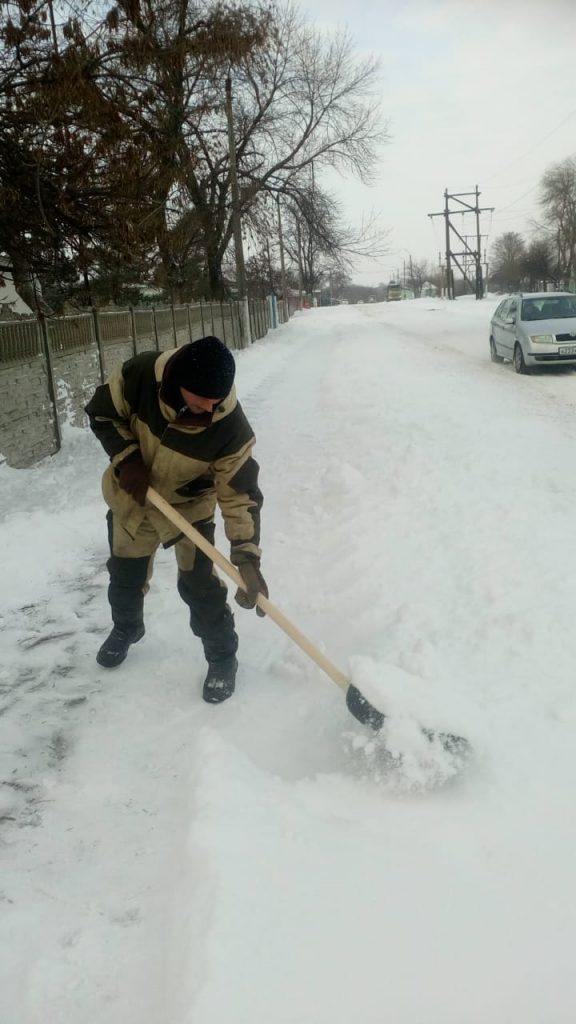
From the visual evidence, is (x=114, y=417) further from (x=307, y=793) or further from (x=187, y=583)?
(x=307, y=793)

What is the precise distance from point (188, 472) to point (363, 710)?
46.7 inches

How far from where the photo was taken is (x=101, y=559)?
200 inches

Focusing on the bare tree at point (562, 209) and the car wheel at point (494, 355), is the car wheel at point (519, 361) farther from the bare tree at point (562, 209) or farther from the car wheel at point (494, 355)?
the bare tree at point (562, 209)

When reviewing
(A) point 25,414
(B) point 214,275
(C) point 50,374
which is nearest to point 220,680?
(A) point 25,414

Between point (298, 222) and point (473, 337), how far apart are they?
24.2 feet

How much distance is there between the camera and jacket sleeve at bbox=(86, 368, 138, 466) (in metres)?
3.02

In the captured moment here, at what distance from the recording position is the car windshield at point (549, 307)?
14727 mm

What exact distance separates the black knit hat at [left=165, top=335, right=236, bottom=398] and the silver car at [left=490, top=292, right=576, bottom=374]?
494 inches

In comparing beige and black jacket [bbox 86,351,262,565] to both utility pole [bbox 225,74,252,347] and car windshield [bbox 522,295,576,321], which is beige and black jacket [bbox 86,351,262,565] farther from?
utility pole [bbox 225,74,252,347]

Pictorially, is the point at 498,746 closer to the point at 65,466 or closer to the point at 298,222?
the point at 65,466

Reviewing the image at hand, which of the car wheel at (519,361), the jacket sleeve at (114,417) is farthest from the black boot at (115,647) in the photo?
the car wheel at (519,361)

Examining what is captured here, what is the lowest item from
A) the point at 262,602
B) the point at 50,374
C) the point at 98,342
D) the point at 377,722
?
the point at 377,722

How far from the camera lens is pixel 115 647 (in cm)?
352

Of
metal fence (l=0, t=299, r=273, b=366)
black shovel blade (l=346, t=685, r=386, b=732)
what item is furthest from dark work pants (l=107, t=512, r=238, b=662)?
metal fence (l=0, t=299, r=273, b=366)
